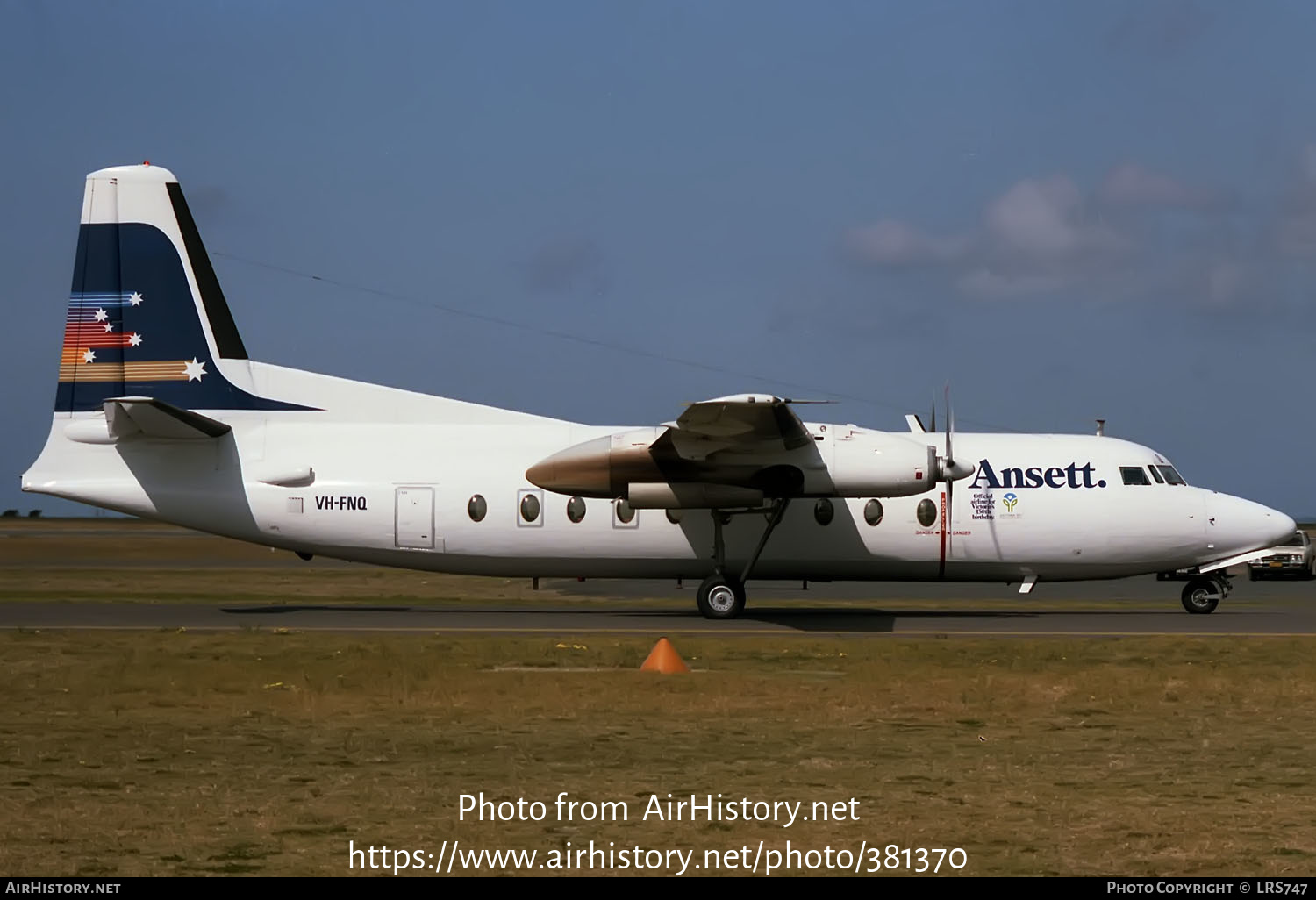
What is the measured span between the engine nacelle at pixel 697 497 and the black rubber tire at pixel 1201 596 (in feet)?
29.7

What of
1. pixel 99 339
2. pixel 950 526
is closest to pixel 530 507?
pixel 950 526

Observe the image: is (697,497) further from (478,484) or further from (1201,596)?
(1201,596)

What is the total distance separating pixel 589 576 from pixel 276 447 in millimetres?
5896

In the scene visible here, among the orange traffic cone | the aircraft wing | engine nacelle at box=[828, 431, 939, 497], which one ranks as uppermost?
the aircraft wing

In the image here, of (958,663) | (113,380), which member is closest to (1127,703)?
(958,663)

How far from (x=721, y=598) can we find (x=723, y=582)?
29 cm

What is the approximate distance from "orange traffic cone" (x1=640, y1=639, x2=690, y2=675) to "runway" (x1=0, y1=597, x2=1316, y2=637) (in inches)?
168

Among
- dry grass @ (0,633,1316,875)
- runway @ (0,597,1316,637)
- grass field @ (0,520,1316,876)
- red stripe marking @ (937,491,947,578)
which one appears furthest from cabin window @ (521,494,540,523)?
red stripe marking @ (937,491,947,578)

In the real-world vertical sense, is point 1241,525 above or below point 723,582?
above

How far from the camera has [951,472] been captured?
75.5 feet

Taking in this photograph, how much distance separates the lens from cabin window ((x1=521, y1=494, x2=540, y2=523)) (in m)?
23.9

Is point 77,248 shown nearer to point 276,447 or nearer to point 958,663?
point 276,447

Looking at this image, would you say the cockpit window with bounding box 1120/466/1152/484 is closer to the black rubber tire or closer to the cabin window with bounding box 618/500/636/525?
the black rubber tire

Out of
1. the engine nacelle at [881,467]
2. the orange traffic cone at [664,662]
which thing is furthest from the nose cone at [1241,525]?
the orange traffic cone at [664,662]
